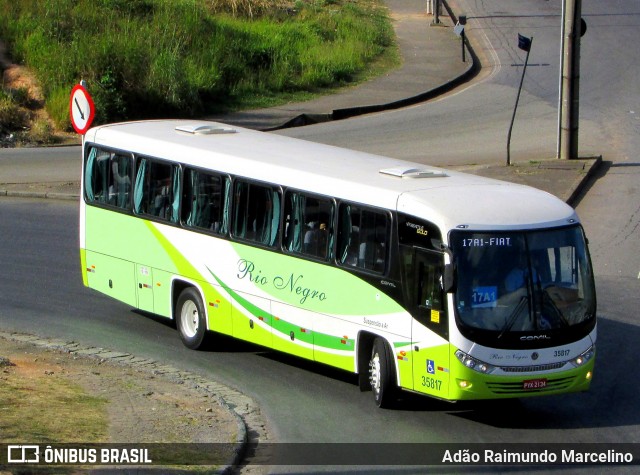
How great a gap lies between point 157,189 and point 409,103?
17.9m

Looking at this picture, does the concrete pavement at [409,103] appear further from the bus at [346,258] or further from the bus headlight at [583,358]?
the bus headlight at [583,358]

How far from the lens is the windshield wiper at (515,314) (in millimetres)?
11047

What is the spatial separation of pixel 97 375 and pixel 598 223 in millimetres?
10991

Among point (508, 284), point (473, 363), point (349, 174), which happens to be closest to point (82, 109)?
point (349, 174)

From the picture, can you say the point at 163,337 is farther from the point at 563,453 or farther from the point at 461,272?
the point at 563,453

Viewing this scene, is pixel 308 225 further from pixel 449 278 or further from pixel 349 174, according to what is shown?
pixel 449 278

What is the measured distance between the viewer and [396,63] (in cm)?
3612

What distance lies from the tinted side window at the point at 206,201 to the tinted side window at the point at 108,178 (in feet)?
3.93

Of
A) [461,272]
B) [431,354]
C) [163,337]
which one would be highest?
[461,272]

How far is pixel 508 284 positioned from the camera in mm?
11133

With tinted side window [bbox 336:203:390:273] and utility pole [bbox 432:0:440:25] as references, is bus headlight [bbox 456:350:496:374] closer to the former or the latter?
tinted side window [bbox 336:203:390:273]

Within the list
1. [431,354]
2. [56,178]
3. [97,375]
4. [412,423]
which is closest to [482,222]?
[431,354]

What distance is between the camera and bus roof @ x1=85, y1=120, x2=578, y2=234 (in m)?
11.3

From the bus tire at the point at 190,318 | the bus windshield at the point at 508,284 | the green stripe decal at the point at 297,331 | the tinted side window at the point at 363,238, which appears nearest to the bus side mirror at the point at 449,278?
the bus windshield at the point at 508,284
